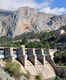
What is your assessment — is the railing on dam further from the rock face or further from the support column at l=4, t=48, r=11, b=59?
the rock face

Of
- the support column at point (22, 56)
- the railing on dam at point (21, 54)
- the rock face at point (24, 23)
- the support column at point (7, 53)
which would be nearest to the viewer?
the support column at point (7, 53)

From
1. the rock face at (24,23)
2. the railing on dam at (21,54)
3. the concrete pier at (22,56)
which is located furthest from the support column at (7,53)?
the rock face at (24,23)

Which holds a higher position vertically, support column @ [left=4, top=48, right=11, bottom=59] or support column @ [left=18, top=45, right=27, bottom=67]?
support column @ [left=4, top=48, right=11, bottom=59]

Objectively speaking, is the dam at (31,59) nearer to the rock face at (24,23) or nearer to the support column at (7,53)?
the support column at (7,53)

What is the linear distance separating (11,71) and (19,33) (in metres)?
66.5

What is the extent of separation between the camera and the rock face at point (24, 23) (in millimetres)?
81812

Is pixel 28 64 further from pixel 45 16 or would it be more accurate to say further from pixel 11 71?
pixel 45 16

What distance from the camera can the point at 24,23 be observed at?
3295 inches

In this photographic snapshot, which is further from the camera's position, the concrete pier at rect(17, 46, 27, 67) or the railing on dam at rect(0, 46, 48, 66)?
the concrete pier at rect(17, 46, 27, 67)

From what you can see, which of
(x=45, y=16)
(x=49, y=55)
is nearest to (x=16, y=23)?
(x=45, y=16)

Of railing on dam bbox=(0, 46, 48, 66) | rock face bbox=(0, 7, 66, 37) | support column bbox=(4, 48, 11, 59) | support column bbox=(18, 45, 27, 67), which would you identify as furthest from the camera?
rock face bbox=(0, 7, 66, 37)

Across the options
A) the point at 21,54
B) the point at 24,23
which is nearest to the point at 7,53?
the point at 21,54

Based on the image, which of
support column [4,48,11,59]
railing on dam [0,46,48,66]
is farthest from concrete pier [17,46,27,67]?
support column [4,48,11,59]

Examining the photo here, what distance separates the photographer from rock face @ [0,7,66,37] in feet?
268
